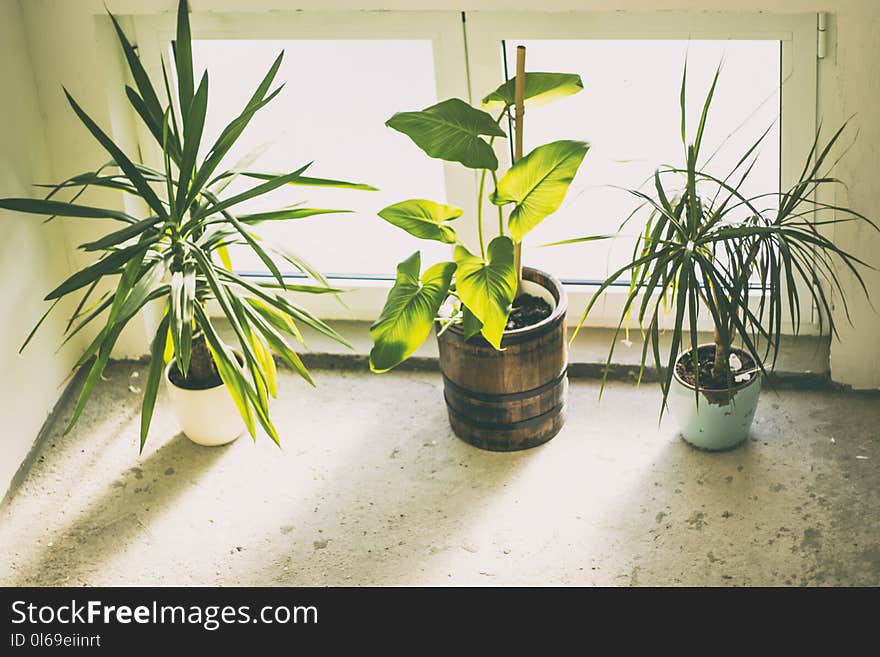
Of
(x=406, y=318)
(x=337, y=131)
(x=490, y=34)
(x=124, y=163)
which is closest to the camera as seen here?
(x=124, y=163)

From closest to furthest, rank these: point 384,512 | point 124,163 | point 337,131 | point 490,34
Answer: point 124,163 < point 384,512 < point 490,34 < point 337,131

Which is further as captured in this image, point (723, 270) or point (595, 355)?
point (595, 355)

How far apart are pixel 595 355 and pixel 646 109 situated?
0.73 meters

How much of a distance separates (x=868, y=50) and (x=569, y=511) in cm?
132

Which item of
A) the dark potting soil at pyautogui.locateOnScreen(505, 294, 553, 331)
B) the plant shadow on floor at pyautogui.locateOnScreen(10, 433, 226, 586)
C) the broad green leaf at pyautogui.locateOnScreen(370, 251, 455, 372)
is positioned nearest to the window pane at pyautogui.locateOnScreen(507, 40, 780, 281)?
the dark potting soil at pyautogui.locateOnScreen(505, 294, 553, 331)

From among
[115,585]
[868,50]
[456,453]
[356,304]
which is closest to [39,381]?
[115,585]

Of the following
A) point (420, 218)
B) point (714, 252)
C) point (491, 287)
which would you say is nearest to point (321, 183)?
point (420, 218)

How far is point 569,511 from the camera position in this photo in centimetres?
284

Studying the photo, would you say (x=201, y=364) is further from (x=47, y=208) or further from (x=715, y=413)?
(x=715, y=413)

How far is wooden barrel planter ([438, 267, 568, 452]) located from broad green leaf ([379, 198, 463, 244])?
250mm

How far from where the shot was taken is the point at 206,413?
3051 mm

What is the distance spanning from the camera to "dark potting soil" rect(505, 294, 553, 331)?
297 cm

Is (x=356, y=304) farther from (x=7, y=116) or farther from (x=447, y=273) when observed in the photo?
(x=7, y=116)

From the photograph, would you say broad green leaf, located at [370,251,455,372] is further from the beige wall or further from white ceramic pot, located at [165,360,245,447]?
the beige wall
